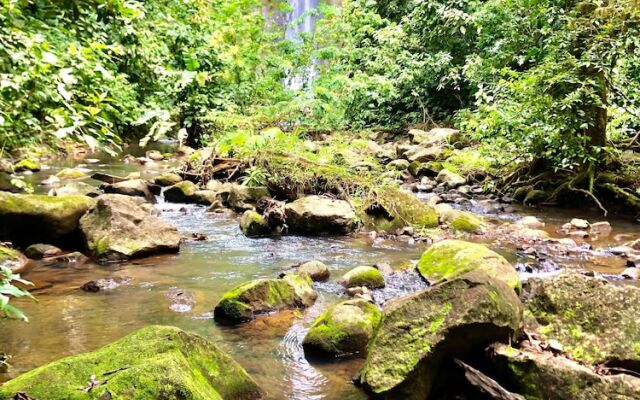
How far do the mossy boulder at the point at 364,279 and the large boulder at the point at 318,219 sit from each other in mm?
2176

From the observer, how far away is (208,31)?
11500 mm

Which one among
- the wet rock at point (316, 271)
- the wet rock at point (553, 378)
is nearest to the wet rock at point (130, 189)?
the wet rock at point (316, 271)

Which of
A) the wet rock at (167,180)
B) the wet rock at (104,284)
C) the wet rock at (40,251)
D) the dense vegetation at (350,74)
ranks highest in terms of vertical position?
the dense vegetation at (350,74)

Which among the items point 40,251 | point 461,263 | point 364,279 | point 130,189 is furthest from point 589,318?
point 130,189

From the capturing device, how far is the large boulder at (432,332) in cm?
286

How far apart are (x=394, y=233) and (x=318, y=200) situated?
1183 millimetres

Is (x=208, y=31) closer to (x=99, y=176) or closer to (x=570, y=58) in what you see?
(x=99, y=176)

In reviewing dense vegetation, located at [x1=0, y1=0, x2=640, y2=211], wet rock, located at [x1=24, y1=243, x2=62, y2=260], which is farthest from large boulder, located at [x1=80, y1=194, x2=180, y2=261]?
dense vegetation, located at [x1=0, y1=0, x2=640, y2=211]

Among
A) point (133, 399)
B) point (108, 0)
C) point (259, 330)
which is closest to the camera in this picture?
point (133, 399)

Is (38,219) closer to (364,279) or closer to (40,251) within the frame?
(40,251)

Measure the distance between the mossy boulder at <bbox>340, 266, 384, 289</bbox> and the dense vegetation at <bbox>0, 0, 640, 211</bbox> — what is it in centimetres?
225

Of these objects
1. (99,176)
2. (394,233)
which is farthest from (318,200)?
(99,176)

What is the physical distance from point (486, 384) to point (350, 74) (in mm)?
15634

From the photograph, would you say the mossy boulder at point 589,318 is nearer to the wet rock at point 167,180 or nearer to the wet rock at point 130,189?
the wet rock at point 130,189
